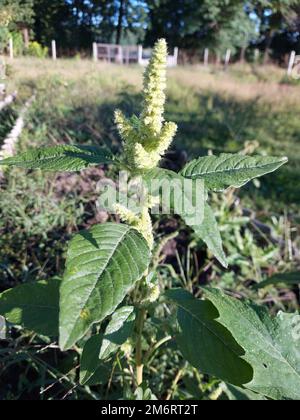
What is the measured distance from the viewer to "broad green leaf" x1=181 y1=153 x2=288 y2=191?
2.02 feet

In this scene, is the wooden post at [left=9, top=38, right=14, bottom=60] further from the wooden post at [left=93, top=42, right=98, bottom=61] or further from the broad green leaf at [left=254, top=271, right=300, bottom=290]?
the broad green leaf at [left=254, top=271, right=300, bottom=290]

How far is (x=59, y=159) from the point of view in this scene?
0.63 m

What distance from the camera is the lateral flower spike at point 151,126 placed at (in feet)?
1.97

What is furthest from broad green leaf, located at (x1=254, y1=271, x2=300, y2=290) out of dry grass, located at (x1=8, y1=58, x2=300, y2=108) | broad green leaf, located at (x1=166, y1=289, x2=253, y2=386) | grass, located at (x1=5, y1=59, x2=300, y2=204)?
dry grass, located at (x1=8, y1=58, x2=300, y2=108)

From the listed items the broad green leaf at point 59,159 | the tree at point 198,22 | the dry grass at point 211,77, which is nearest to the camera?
the broad green leaf at point 59,159

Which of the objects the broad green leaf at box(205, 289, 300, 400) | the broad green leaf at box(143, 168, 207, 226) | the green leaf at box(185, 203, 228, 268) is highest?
the broad green leaf at box(143, 168, 207, 226)

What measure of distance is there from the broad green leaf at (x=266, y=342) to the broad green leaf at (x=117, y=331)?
164 mm

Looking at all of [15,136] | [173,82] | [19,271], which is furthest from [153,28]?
[173,82]

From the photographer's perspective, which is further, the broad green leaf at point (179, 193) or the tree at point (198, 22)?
the tree at point (198, 22)

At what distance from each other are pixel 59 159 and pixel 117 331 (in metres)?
0.34

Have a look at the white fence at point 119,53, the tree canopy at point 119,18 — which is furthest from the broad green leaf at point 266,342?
the white fence at point 119,53

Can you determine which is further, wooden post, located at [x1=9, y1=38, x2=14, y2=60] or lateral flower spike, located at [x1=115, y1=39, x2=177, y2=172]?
wooden post, located at [x1=9, y1=38, x2=14, y2=60]

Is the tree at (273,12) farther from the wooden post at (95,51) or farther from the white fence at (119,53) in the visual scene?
the wooden post at (95,51)

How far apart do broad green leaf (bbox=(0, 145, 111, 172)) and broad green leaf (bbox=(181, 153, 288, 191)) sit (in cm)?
16
